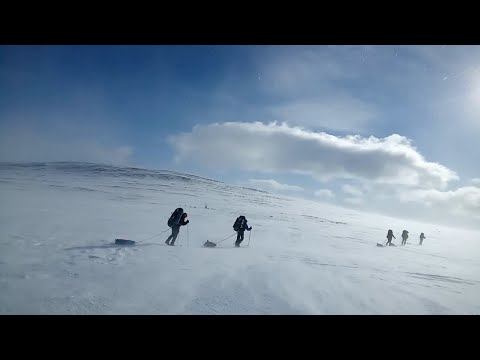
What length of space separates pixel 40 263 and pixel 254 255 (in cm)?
642

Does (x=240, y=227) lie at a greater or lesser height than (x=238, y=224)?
lesser

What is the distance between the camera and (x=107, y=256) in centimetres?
718

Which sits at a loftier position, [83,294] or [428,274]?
[428,274]

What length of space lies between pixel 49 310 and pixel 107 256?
122 inches
